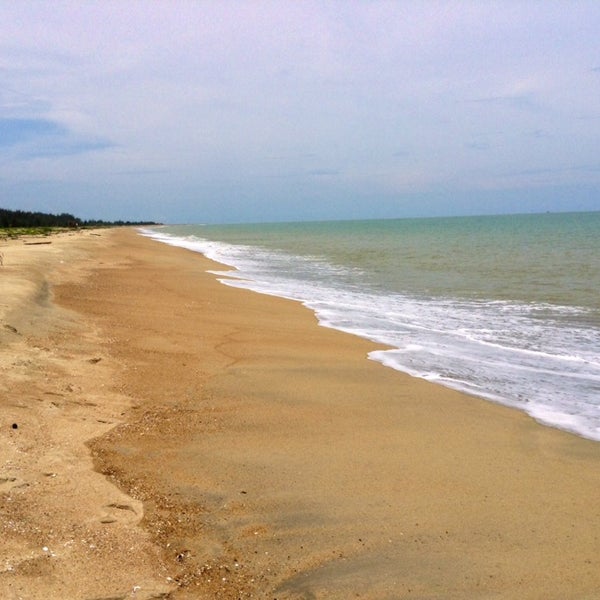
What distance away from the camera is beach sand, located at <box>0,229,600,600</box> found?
337cm

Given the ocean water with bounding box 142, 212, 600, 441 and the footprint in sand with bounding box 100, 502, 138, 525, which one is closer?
the footprint in sand with bounding box 100, 502, 138, 525

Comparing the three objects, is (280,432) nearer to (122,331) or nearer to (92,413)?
(92,413)

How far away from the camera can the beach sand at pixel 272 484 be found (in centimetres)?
337

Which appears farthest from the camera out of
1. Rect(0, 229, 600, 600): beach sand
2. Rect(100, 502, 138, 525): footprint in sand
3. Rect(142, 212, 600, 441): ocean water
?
Rect(142, 212, 600, 441): ocean water

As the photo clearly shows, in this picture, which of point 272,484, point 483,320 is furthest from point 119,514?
point 483,320

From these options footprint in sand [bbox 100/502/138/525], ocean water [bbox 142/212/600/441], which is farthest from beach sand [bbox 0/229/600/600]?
ocean water [bbox 142/212/600/441]

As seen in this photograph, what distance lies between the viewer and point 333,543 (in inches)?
148

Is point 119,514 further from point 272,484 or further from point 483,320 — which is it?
point 483,320

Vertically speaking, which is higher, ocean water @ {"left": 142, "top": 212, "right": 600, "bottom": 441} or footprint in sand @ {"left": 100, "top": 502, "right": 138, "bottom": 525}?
ocean water @ {"left": 142, "top": 212, "right": 600, "bottom": 441}

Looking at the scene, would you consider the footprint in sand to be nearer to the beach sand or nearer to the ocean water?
the beach sand

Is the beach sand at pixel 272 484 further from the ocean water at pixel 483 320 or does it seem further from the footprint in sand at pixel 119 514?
the ocean water at pixel 483 320

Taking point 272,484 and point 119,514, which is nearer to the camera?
point 119,514

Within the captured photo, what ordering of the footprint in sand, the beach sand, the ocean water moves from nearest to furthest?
1. the beach sand
2. the footprint in sand
3. the ocean water

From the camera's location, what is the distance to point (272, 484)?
4531mm
